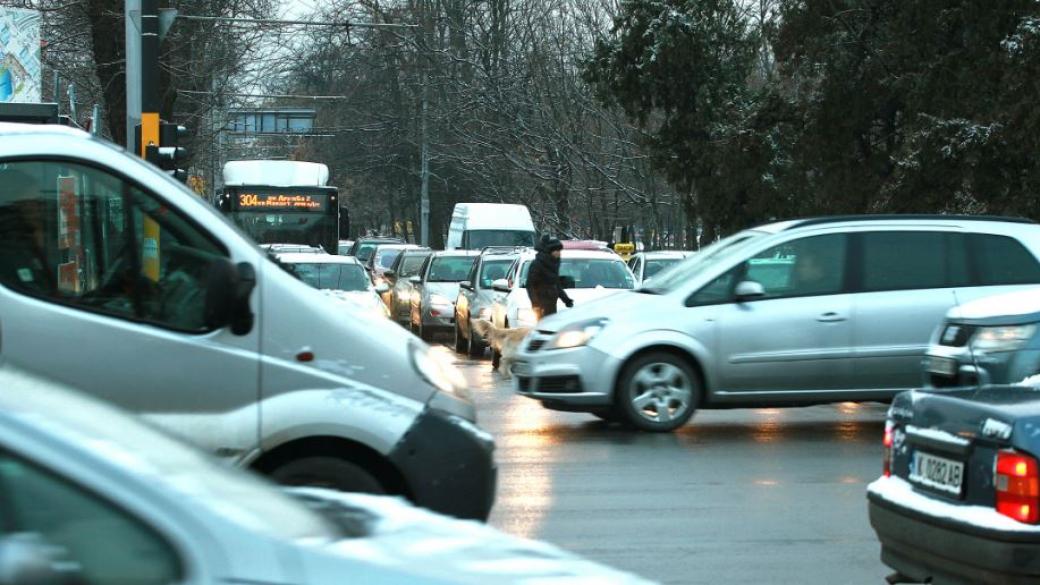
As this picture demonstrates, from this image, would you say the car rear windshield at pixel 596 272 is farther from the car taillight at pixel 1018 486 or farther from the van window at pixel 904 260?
the car taillight at pixel 1018 486

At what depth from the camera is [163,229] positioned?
6.53 metres

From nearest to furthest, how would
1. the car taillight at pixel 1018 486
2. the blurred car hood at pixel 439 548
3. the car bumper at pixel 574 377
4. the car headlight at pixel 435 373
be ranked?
the blurred car hood at pixel 439 548, the car taillight at pixel 1018 486, the car headlight at pixel 435 373, the car bumper at pixel 574 377

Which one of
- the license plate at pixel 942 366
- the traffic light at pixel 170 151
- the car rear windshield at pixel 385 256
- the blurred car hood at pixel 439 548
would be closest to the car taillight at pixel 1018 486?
the license plate at pixel 942 366

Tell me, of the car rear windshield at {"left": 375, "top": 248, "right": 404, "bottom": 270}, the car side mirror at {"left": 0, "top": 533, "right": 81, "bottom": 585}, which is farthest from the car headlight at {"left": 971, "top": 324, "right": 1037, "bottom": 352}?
the car rear windshield at {"left": 375, "top": 248, "right": 404, "bottom": 270}

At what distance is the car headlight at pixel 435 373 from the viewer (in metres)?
6.72

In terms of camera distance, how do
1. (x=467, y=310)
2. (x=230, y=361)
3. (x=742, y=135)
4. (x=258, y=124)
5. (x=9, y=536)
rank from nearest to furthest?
(x=9, y=536) < (x=230, y=361) < (x=467, y=310) < (x=742, y=135) < (x=258, y=124)

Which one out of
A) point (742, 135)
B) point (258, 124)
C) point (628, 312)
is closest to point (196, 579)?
point (628, 312)

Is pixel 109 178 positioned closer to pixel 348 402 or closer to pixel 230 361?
pixel 230 361

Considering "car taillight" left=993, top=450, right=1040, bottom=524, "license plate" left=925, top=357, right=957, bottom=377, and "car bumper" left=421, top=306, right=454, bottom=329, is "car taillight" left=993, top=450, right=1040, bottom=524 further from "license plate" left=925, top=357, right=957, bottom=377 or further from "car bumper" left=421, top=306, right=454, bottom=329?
"car bumper" left=421, top=306, right=454, bottom=329

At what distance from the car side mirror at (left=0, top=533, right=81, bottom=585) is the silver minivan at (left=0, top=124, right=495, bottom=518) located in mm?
3603

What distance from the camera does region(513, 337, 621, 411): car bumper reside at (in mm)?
12539

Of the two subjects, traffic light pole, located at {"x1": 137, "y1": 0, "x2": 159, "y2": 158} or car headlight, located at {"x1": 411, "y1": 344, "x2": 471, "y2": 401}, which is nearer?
car headlight, located at {"x1": 411, "y1": 344, "x2": 471, "y2": 401}

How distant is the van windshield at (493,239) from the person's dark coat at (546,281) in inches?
683

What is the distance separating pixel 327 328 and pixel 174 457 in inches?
130
